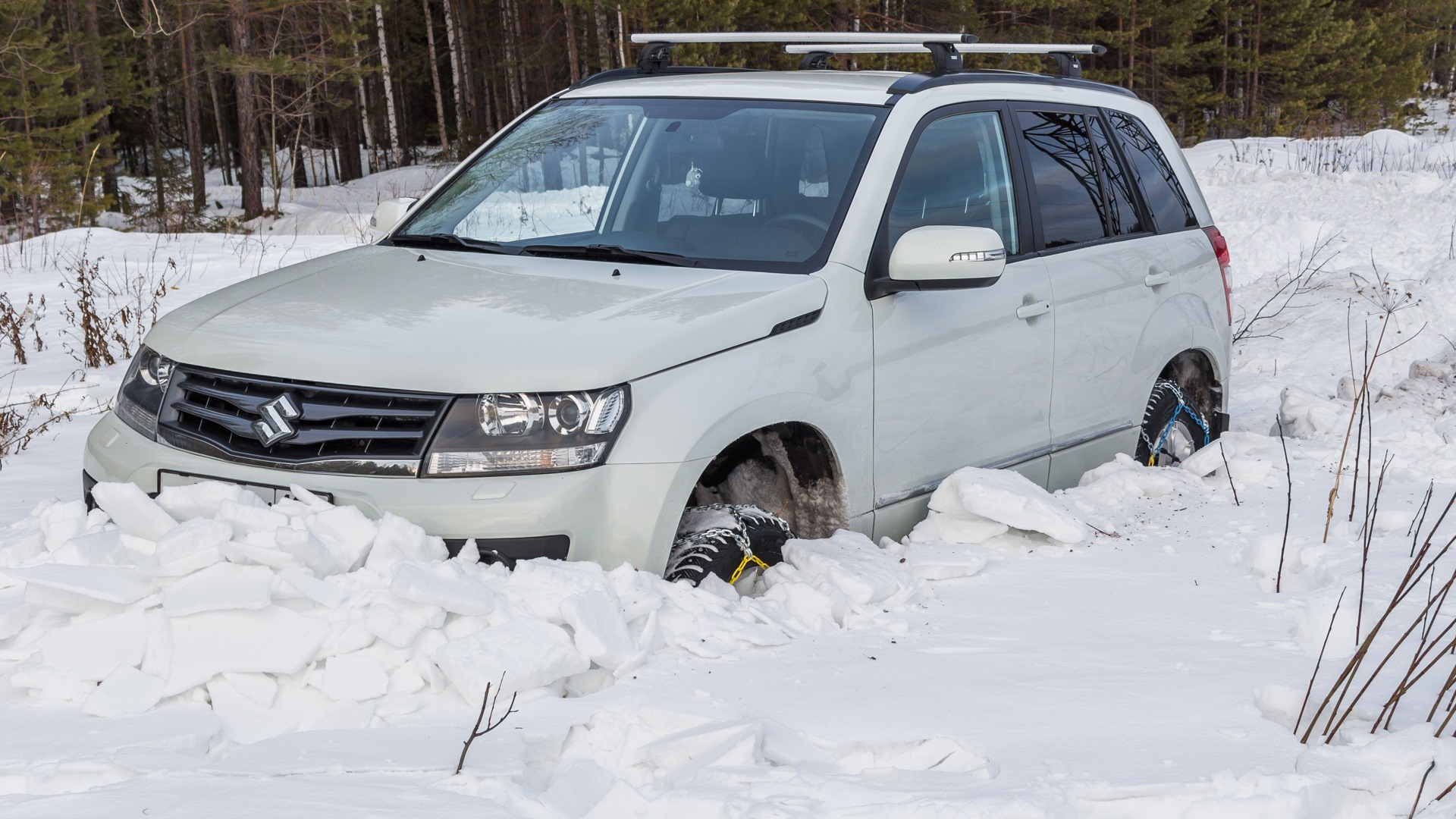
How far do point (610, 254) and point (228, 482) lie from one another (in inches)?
53.4

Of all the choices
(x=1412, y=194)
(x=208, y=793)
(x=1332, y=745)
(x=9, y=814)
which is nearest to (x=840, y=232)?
(x=1332, y=745)

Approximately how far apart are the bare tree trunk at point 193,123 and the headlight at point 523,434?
24.2 metres

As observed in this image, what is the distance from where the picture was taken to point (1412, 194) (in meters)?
16.1

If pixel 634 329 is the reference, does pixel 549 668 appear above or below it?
below

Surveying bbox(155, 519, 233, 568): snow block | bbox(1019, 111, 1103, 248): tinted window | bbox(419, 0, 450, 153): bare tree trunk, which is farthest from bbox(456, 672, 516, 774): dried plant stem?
bbox(419, 0, 450, 153): bare tree trunk

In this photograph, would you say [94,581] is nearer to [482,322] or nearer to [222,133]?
[482,322]

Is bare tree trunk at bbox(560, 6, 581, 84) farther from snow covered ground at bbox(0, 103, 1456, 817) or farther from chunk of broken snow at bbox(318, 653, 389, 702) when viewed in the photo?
chunk of broken snow at bbox(318, 653, 389, 702)

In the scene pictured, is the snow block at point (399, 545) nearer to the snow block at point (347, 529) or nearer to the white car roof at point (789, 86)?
the snow block at point (347, 529)

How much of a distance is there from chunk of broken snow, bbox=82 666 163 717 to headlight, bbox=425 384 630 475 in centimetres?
77

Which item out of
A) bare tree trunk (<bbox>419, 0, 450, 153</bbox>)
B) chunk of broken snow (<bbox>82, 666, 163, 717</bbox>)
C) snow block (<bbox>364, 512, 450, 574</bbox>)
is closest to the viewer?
chunk of broken snow (<bbox>82, 666, 163, 717</bbox>)

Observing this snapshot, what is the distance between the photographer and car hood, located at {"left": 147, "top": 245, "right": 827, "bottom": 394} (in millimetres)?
3133

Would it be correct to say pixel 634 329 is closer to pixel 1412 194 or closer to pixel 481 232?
pixel 481 232

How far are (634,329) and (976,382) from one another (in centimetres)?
146

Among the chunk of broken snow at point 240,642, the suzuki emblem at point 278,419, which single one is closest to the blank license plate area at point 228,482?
the suzuki emblem at point 278,419
